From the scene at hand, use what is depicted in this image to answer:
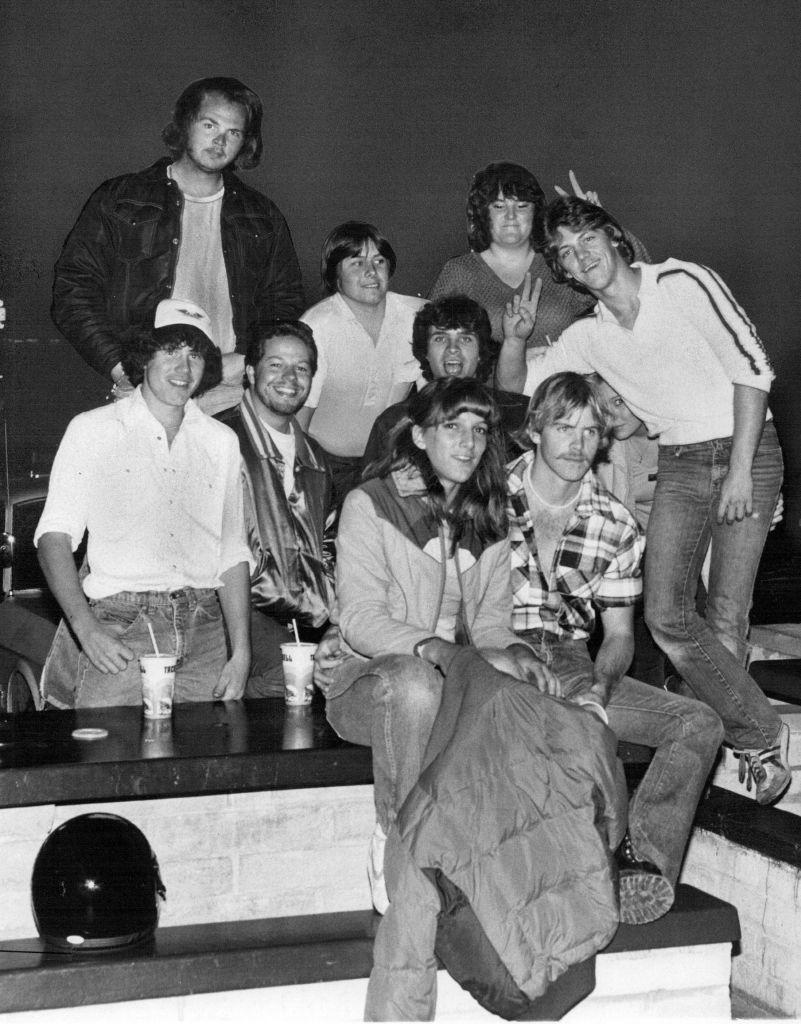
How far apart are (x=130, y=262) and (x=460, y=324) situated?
1043 millimetres

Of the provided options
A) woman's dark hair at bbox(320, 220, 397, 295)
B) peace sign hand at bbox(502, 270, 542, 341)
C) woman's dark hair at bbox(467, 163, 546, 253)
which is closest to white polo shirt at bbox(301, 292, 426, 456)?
woman's dark hair at bbox(320, 220, 397, 295)

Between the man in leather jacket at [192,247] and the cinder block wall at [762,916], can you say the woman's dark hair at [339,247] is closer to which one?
the man in leather jacket at [192,247]

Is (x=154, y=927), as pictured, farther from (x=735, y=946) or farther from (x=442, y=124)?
(x=442, y=124)

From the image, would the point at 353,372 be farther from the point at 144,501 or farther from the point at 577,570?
the point at 577,570

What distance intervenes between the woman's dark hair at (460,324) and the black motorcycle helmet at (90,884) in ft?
6.43

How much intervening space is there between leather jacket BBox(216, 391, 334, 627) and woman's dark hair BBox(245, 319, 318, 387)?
0.14 metres

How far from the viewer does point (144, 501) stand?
142 inches

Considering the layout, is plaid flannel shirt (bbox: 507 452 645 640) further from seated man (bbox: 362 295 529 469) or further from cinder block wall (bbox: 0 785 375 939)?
seated man (bbox: 362 295 529 469)

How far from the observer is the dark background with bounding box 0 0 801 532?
160 inches

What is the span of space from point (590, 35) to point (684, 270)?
1411 millimetres

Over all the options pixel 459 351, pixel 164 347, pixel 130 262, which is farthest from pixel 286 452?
pixel 130 262

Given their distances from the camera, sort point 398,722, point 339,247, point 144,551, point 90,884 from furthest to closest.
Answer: point 339,247 < point 144,551 < point 398,722 < point 90,884

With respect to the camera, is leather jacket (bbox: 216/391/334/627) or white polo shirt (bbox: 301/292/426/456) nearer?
leather jacket (bbox: 216/391/334/627)

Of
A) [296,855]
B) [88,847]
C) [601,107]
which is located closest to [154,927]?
[88,847]
